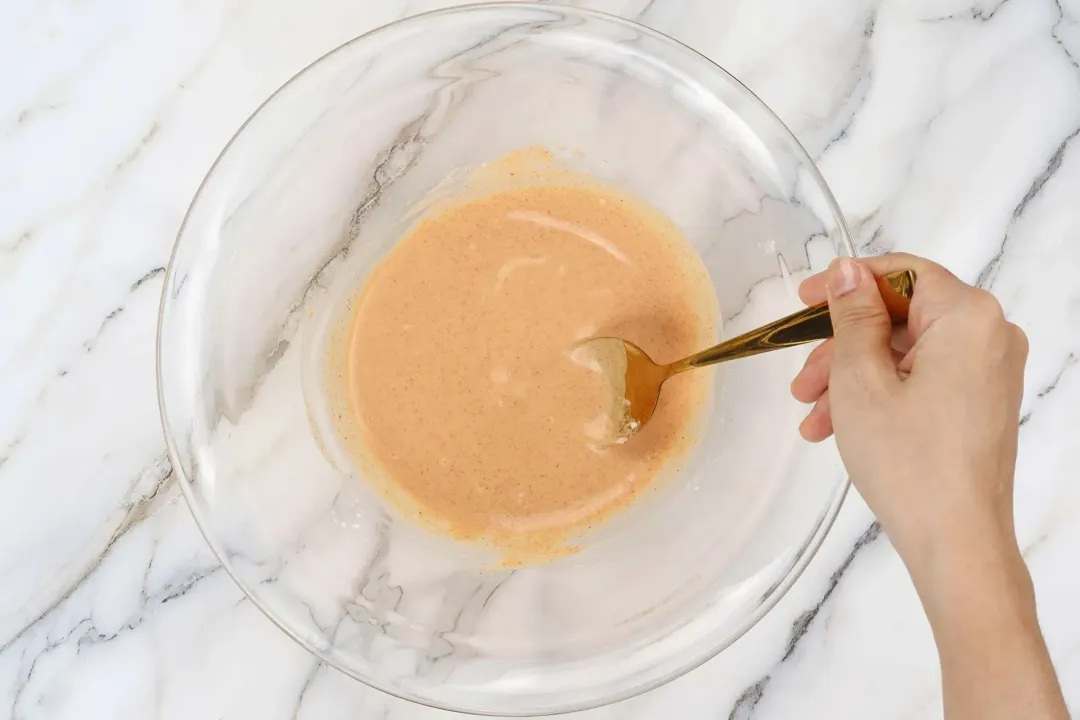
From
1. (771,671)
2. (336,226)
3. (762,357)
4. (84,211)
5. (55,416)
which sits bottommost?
(771,671)

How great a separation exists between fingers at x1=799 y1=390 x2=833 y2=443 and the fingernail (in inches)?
7.6

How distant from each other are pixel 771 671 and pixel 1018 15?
105 cm

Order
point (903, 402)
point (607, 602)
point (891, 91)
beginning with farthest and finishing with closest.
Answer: point (891, 91)
point (607, 602)
point (903, 402)

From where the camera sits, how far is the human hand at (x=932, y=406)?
847 millimetres

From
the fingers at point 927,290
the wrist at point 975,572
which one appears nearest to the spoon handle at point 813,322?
the fingers at point 927,290

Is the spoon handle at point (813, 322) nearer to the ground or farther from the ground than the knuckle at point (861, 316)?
nearer to the ground

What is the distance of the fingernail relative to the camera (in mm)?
876

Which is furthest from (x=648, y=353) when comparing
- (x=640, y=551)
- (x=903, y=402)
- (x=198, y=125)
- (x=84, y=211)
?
(x=84, y=211)

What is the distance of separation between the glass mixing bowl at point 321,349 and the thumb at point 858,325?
172 millimetres

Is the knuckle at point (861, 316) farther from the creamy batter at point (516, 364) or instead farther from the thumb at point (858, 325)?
the creamy batter at point (516, 364)

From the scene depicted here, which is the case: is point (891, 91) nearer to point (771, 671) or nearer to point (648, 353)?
point (648, 353)

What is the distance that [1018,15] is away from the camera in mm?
1223

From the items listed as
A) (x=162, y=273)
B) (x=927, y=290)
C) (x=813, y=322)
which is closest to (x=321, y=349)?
(x=162, y=273)

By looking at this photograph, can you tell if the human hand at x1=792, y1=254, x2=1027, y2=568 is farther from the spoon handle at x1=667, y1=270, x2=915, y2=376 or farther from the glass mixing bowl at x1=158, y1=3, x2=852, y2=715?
the glass mixing bowl at x1=158, y1=3, x2=852, y2=715
